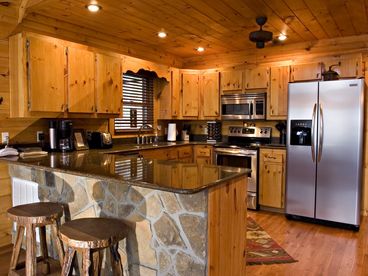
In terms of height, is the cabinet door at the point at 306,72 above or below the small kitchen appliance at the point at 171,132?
above

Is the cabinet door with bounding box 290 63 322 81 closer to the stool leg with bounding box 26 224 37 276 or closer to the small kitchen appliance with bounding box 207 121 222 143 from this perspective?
the small kitchen appliance with bounding box 207 121 222 143

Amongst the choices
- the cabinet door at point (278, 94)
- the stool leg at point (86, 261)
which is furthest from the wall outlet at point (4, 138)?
the cabinet door at point (278, 94)

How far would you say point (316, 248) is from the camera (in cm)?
308

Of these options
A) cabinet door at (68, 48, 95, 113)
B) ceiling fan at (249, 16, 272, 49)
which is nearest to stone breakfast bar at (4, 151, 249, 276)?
cabinet door at (68, 48, 95, 113)

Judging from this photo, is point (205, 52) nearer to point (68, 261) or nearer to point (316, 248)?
point (316, 248)

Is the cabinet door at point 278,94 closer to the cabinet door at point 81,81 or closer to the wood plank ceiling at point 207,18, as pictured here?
the wood plank ceiling at point 207,18

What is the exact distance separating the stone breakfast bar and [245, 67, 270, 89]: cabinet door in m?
2.83

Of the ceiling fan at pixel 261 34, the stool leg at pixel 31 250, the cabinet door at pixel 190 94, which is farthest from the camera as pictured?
the cabinet door at pixel 190 94

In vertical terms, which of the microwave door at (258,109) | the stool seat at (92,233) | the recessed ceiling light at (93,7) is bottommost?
the stool seat at (92,233)

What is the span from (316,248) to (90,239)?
2.40 metres

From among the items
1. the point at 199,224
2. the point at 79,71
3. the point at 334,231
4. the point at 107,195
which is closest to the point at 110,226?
the point at 107,195

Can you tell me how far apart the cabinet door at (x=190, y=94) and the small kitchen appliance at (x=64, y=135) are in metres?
2.24

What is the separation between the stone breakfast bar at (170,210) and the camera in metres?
1.75

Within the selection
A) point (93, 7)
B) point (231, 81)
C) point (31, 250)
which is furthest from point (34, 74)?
point (231, 81)
